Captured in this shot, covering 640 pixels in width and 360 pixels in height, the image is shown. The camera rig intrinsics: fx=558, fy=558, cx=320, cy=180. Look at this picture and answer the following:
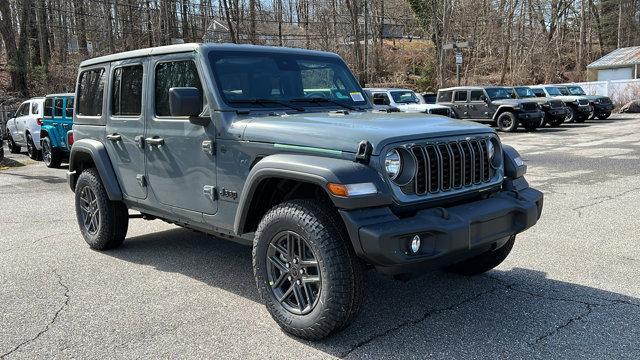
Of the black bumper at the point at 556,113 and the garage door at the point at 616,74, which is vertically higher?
the garage door at the point at 616,74

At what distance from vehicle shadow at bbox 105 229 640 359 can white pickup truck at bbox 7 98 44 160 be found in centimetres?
1187

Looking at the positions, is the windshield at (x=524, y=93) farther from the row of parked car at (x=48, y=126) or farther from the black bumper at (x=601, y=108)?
the row of parked car at (x=48, y=126)

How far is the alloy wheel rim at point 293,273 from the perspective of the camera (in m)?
3.58

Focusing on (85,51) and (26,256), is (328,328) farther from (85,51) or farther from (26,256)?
(85,51)

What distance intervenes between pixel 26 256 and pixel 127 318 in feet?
7.90

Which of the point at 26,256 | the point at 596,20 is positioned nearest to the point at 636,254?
the point at 26,256

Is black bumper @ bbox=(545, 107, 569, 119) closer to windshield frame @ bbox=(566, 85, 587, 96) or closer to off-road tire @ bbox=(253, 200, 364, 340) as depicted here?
windshield frame @ bbox=(566, 85, 587, 96)

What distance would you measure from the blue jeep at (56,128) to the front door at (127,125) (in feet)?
29.9

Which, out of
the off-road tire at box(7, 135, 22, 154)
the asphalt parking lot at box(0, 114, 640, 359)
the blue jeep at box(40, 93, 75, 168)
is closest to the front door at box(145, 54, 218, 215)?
the asphalt parking lot at box(0, 114, 640, 359)

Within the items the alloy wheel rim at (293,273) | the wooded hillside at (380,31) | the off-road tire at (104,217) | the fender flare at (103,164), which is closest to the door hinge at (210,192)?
the alloy wheel rim at (293,273)

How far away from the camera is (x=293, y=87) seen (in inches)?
187

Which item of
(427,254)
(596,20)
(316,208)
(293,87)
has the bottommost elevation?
(427,254)

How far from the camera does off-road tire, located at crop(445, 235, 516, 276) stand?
4.52m

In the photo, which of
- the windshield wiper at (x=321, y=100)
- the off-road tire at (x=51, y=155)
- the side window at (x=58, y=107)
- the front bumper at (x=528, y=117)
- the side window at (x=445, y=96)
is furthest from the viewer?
the side window at (x=445, y=96)
